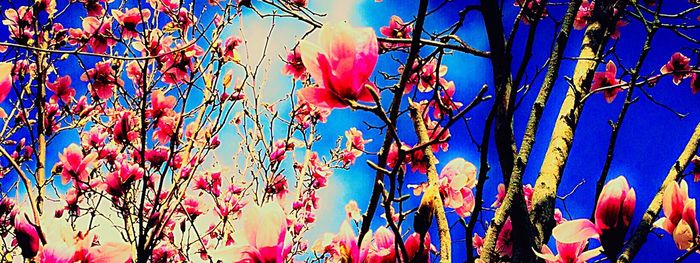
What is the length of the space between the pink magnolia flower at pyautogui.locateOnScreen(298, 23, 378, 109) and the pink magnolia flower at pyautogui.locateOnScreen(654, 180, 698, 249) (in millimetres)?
552

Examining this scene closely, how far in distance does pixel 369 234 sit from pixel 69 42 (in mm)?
2321

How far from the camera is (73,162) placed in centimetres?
202

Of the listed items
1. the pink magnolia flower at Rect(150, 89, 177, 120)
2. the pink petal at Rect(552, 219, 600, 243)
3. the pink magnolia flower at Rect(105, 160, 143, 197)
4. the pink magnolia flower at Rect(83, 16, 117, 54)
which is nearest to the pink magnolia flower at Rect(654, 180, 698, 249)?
the pink petal at Rect(552, 219, 600, 243)

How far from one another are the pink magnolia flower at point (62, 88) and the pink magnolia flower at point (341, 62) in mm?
2490

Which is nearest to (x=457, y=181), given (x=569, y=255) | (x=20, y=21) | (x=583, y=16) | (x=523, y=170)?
(x=523, y=170)

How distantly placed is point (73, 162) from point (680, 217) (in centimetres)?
201

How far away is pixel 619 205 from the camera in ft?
2.42

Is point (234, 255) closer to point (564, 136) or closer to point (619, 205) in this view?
point (619, 205)

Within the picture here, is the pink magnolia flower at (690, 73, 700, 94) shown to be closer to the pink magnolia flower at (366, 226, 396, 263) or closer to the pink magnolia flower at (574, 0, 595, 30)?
the pink magnolia flower at (574, 0, 595, 30)

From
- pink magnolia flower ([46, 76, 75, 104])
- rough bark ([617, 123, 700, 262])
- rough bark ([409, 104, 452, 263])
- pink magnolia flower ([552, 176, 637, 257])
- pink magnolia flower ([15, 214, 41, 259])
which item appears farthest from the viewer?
pink magnolia flower ([46, 76, 75, 104])

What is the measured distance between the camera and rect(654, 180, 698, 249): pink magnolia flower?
0.81 m

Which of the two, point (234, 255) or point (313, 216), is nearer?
point (234, 255)

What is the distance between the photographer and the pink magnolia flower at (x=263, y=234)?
0.68m

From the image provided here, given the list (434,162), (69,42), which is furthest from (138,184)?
(434,162)
